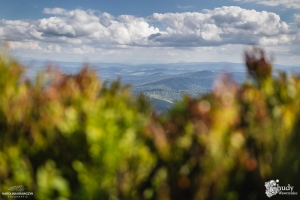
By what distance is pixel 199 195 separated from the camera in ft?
11.7

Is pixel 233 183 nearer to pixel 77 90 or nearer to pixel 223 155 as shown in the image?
pixel 223 155

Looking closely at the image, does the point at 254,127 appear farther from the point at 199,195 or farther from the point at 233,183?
the point at 199,195

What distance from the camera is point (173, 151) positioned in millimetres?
3943

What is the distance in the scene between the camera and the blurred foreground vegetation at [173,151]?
11.8 ft

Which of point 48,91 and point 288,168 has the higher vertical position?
point 48,91

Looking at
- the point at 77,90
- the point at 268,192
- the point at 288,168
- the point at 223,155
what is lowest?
the point at 268,192

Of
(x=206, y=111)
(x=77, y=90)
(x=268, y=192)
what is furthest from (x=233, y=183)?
(x=77, y=90)

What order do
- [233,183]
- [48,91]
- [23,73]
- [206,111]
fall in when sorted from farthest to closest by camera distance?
[23,73] < [48,91] < [233,183] < [206,111]

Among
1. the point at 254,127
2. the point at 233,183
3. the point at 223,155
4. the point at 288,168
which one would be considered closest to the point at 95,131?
the point at 223,155

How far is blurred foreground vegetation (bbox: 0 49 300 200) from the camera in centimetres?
358

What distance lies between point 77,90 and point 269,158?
3.26 m

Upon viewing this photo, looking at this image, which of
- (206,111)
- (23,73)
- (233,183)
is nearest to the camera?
(206,111)

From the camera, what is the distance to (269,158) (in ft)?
12.2

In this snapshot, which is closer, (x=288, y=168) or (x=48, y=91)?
(x=288, y=168)
